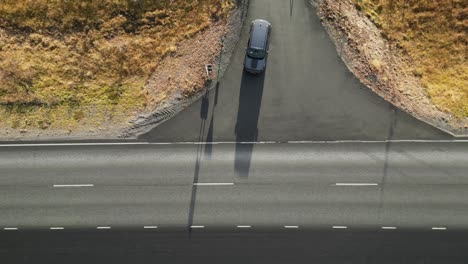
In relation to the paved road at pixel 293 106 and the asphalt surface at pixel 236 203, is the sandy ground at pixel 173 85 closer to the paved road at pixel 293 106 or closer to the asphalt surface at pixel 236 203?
the paved road at pixel 293 106

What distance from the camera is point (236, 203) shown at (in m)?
27.6

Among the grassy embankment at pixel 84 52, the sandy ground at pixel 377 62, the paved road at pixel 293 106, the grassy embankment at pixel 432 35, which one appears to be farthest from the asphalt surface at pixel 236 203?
the grassy embankment at pixel 432 35

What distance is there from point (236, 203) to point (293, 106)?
7.37 metres

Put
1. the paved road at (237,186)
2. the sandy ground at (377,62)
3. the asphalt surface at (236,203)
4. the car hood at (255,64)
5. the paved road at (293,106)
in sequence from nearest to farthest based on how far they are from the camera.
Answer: the asphalt surface at (236,203) < the paved road at (237,186) < the paved road at (293,106) < the car hood at (255,64) < the sandy ground at (377,62)

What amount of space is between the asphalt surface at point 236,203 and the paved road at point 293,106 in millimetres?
973

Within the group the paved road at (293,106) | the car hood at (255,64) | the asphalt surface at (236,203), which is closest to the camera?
the asphalt surface at (236,203)

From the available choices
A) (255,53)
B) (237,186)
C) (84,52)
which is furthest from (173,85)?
(237,186)

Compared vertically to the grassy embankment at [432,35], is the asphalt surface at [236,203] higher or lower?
lower

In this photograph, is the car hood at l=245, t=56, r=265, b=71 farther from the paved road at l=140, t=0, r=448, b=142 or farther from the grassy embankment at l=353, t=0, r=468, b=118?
the grassy embankment at l=353, t=0, r=468, b=118

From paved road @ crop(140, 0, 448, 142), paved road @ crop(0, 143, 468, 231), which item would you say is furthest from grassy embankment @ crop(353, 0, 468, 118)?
paved road @ crop(0, 143, 468, 231)

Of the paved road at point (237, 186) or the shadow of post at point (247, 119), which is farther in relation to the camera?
the shadow of post at point (247, 119)

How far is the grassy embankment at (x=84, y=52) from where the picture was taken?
2945 cm

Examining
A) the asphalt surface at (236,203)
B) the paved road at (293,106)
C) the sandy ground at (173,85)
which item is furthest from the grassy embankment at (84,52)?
the paved road at (293,106)

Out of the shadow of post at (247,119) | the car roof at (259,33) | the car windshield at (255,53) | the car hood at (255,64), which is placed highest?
the car roof at (259,33)
